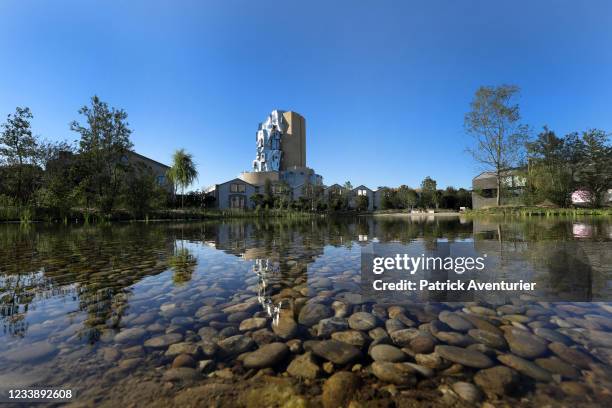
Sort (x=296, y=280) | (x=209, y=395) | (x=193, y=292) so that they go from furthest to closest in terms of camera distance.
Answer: (x=296, y=280) → (x=193, y=292) → (x=209, y=395)

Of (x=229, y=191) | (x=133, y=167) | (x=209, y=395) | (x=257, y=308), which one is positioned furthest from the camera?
(x=229, y=191)

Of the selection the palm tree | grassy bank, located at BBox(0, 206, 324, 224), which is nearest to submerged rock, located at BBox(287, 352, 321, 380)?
grassy bank, located at BBox(0, 206, 324, 224)

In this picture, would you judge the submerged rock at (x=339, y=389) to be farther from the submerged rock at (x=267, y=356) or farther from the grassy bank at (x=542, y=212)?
the grassy bank at (x=542, y=212)

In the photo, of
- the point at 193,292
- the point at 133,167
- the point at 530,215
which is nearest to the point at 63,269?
the point at 193,292

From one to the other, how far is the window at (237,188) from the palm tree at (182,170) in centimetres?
1553

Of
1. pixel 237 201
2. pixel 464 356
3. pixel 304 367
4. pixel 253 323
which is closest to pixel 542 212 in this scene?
pixel 464 356

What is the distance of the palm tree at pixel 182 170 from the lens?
32188 mm

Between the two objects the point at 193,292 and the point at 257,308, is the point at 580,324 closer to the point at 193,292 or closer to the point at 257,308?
the point at 257,308

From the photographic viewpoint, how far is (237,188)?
49344 mm

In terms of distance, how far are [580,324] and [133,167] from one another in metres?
27.5

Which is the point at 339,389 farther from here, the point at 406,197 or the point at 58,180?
the point at 406,197

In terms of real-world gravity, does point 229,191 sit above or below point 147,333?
above

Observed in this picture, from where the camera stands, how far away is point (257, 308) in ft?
8.63

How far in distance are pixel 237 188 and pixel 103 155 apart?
91.0ft
